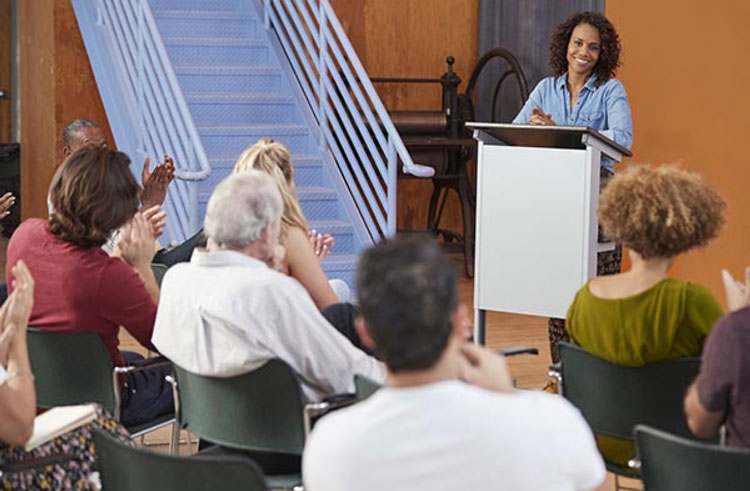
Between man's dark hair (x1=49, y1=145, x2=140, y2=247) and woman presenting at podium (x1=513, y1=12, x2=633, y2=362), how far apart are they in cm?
211

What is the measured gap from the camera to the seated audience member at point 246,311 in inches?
118

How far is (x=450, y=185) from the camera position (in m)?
9.20

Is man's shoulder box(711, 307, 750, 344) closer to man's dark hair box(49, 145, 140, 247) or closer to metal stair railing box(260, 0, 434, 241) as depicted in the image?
man's dark hair box(49, 145, 140, 247)

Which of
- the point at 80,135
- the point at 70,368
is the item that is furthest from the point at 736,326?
the point at 80,135

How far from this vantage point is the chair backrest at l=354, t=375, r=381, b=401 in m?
2.85

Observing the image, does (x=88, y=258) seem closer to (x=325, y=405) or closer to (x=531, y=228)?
(x=325, y=405)

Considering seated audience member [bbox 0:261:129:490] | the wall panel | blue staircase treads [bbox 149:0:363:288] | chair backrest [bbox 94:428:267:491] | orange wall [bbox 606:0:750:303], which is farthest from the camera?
the wall panel

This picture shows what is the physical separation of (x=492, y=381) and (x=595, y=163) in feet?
9.12

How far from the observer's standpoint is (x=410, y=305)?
1.78 metres

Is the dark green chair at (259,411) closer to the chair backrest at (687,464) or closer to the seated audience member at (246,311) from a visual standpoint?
the seated audience member at (246,311)

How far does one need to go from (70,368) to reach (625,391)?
1.47 m

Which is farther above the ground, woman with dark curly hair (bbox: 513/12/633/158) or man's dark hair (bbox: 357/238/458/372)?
woman with dark curly hair (bbox: 513/12/633/158)

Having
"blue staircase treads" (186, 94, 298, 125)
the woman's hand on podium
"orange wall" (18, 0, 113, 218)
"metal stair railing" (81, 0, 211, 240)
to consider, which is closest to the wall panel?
"orange wall" (18, 0, 113, 218)

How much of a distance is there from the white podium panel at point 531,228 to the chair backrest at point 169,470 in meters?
2.81
